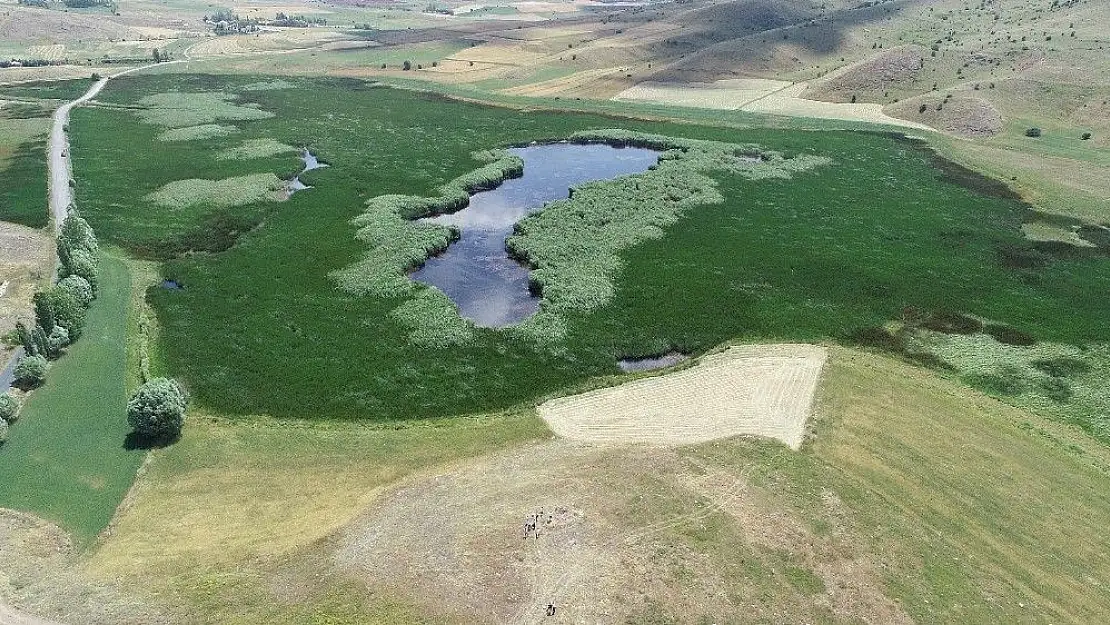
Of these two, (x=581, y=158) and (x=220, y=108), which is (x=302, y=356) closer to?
(x=581, y=158)

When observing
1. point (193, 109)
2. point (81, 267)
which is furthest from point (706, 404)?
point (193, 109)

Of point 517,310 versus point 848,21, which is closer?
point 517,310

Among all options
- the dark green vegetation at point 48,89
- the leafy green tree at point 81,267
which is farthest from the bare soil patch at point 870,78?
the dark green vegetation at point 48,89

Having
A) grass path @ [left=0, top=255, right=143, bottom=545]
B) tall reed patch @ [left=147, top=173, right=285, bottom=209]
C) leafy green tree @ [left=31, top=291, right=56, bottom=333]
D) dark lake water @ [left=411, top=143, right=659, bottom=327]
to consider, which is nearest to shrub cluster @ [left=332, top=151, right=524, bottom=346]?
dark lake water @ [left=411, top=143, right=659, bottom=327]

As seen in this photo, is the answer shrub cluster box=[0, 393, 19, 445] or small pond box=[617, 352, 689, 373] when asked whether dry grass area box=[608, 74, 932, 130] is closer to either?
small pond box=[617, 352, 689, 373]

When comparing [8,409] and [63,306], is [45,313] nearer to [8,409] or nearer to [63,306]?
[63,306]

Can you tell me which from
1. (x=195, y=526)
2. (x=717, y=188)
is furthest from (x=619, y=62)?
(x=195, y=526)

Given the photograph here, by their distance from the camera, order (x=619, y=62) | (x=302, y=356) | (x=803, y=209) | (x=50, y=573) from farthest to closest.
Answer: (x=619, y=62) < (x=803, y=209) < (x=302, y=356) < (x=50, y=573)
